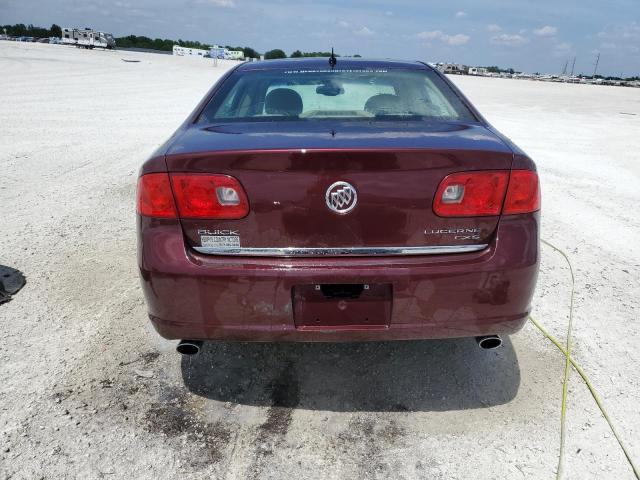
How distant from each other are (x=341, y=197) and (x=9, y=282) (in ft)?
9.41

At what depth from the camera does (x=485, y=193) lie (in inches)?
82.7

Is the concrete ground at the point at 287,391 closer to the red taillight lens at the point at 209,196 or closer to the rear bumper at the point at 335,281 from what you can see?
the rear bumper at the point at 335,281

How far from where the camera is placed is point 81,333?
10.2 feet

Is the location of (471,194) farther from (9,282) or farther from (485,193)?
(9,282)

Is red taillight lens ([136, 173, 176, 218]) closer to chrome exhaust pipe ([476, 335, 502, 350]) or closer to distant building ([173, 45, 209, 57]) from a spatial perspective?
chrome exhaust pipe ([476, 335, 502, 350])

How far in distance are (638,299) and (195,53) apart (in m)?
108

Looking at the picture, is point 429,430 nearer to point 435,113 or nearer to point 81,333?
point 435,113

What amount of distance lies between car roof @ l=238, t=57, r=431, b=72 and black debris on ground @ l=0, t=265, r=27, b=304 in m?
2.17

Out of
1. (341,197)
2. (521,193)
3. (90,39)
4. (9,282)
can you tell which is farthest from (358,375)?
(90,39)

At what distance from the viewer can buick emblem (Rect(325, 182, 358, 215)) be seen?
6.68 feet

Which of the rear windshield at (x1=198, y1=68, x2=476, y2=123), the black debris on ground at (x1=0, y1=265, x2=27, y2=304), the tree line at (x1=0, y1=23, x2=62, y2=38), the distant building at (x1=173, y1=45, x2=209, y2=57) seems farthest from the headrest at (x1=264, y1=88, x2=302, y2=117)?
the tree line at (x1=0, y1=23, x2=62, y2=38)

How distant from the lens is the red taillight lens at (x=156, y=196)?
2131 mm

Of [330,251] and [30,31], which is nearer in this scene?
[330,251]

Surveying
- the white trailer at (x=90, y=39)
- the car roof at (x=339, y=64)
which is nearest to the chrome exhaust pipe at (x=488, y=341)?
the car roof at (x=339, y=64)
